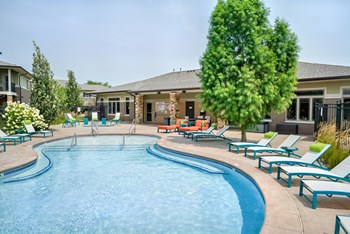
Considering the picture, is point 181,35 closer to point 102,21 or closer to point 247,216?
point 102,21

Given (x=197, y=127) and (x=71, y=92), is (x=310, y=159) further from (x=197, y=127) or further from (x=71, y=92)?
(x=71, y=92)

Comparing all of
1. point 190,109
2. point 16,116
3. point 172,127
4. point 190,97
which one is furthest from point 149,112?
point 16,116

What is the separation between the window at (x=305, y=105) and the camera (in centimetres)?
1542

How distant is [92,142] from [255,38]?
10366 millimetres

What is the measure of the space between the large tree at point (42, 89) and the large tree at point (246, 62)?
11.3 meters

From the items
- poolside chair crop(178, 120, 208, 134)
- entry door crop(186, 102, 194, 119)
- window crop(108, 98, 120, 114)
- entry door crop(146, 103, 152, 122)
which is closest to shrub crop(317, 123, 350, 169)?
poolside chair crop(178, 120, 208, 134)

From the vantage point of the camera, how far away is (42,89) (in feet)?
55.7

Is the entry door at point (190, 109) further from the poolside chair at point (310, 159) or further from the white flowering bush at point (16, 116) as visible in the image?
the poolside chair at point (310, 159)

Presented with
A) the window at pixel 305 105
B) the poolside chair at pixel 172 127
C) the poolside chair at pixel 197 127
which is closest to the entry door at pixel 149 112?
the poolside chair at pixel 172 127

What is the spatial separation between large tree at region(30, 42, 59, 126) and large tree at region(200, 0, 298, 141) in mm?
11256

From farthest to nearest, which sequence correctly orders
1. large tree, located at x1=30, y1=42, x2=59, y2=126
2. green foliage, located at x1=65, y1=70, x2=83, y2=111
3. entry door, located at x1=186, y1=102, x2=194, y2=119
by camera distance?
green foliage, located at x1=65, y1=70, x2=83, y2=111 → entry door, located at x1=186, y1=102, x2=194, y2=119 → large tree, located at x1=30, y1=42, x2=59, y2=126

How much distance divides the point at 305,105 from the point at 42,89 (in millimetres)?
17918

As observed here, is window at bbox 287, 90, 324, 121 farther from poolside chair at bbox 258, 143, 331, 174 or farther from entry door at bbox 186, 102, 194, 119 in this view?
poolside chair at bbox 258, 143, 331, 174

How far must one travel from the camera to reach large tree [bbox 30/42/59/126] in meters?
16.8
